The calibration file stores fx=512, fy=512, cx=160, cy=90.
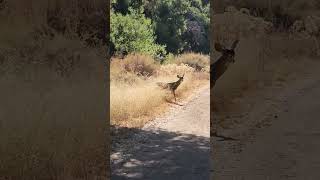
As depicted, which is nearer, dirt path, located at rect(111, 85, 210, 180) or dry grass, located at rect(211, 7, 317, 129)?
dry grass, located at rect(211, 7, 317, 129)

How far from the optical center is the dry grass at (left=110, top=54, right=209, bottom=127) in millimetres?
11016

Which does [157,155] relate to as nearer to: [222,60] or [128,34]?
[222,60]

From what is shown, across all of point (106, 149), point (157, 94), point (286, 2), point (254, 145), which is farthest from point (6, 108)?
point (157, 94)

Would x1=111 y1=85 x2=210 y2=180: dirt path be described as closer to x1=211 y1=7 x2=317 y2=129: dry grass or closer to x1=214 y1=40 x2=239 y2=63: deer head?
x1=211 y1=7 x2=317 y2=129: dry grass

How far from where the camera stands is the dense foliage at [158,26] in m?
21.3

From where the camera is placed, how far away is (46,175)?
18.5 feet

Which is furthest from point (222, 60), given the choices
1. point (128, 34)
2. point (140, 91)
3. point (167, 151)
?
point (128, 34)

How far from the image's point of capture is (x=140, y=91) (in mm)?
13031

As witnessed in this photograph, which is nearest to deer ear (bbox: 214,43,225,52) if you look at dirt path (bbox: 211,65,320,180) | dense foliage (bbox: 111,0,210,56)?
dirt path (bbox: 211,65,320,180)

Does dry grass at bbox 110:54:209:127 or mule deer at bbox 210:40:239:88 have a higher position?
mule deer at bbox 210:40:239:88

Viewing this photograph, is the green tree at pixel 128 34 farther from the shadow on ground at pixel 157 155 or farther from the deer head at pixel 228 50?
the deer head at pixel 228 50

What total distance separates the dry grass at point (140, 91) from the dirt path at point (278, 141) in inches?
216

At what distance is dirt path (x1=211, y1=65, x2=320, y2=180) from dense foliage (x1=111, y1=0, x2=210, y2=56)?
1368cm

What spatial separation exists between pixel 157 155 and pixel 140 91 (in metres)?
4.85
